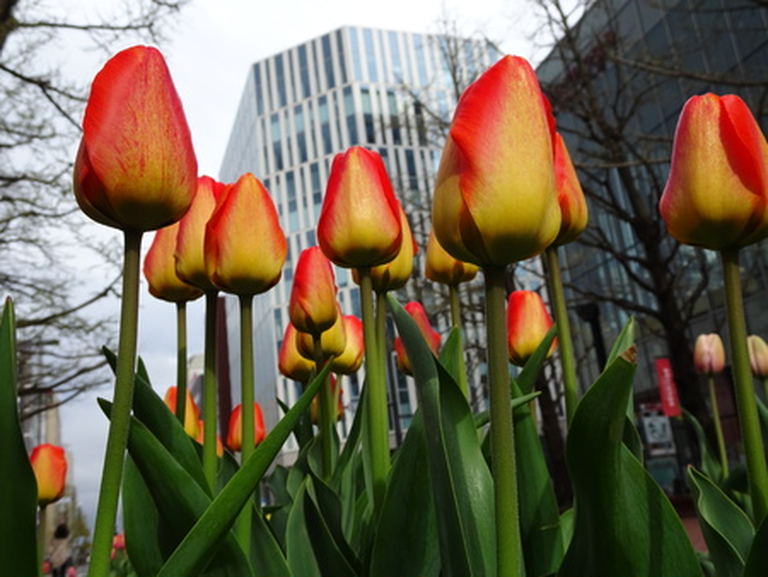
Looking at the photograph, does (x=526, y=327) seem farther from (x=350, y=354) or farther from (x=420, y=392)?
(x=420, y=392)

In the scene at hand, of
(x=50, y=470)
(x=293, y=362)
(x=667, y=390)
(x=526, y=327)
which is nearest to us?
(x=526, y=327)

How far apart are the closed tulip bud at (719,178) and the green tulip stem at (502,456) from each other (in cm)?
40

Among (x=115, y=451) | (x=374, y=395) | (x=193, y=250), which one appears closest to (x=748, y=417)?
(x=374, y=395)

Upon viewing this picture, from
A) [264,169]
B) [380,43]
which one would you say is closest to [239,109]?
[264,169]

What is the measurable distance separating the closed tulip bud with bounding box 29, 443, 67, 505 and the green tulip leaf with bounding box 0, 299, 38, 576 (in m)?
1.60

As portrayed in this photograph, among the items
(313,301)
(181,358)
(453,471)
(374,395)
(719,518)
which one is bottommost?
(719,518)

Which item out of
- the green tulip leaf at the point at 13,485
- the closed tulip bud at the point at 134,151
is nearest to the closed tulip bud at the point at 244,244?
the closed tulip bud at the point at 134,151

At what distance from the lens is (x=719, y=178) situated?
914 mm

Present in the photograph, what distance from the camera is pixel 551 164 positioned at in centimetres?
72

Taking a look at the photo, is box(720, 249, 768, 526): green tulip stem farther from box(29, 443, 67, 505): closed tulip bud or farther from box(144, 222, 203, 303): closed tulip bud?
box(29, 443, 67, 505): closed tulip bud

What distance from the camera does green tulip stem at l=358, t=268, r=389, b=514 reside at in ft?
3.75

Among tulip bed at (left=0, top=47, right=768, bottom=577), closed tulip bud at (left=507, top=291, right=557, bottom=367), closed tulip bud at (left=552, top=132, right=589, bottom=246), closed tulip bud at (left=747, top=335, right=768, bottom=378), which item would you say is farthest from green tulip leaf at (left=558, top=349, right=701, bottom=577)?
closed tulip bud at (left=747, top=335, right=768, bottom=378)

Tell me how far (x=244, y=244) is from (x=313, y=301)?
43 cm

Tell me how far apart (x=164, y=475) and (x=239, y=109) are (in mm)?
63570
